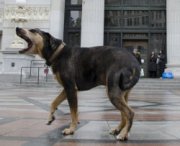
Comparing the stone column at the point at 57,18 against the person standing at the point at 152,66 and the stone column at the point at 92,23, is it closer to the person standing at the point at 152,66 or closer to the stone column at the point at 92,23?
the stone column at the point at 92,23

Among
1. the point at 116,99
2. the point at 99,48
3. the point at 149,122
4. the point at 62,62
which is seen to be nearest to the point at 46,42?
the point at 62,62

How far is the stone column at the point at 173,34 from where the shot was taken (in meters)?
26.0

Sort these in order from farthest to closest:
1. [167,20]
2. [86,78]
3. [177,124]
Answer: [167,20] → [177,124] → [86,78]

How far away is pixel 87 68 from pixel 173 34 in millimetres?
22607

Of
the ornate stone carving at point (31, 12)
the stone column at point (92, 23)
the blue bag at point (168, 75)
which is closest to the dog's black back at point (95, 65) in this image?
the blue bag at point (168, 75)

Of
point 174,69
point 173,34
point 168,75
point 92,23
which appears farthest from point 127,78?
point 173,34

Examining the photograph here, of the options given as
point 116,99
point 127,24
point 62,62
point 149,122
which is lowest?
point 149,122

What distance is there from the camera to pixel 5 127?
5379 millimetres

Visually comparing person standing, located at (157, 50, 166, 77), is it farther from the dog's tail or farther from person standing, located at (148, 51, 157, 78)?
the dog's tail

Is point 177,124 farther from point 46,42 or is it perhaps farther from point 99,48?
point 46,42

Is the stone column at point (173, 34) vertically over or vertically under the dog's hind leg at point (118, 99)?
over

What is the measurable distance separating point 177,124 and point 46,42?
2.81 meters

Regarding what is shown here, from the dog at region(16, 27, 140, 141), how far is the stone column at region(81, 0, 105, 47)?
21667mm

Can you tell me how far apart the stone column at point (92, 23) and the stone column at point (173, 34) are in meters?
5.41
